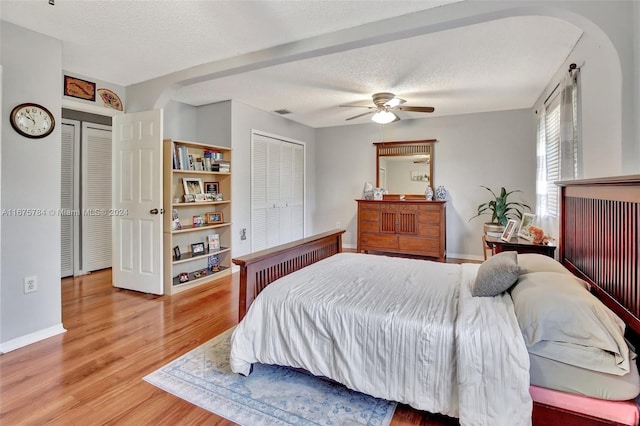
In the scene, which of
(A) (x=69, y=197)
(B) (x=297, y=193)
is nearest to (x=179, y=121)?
(A) (x=69, y=197)

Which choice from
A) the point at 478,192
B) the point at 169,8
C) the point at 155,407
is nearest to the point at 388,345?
the point at 155,407

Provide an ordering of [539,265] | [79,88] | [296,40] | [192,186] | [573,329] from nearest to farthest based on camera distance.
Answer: [573,329] < [539,265] < [296,40] < [79,88] < [192,186]

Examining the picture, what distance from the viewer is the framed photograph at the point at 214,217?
4535 millimetres

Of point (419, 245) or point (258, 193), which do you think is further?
point (419, 245)

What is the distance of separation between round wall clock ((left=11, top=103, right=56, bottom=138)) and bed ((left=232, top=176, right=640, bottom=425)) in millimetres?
2067

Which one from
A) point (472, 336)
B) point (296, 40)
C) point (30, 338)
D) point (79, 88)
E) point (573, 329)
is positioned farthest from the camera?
point (79, 88)

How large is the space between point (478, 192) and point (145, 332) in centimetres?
520

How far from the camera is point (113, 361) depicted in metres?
2.31

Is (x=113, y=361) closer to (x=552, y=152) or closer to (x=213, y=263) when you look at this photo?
(x=213, y=263)

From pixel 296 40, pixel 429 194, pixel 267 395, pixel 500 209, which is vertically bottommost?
pixel 267 395

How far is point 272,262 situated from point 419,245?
3555 mm

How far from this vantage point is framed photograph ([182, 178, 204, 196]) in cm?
415

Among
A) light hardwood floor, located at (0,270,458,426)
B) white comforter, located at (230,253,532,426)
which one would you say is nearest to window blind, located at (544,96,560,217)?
white comforter, located at (230,253,532,426)

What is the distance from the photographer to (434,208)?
5367mm
